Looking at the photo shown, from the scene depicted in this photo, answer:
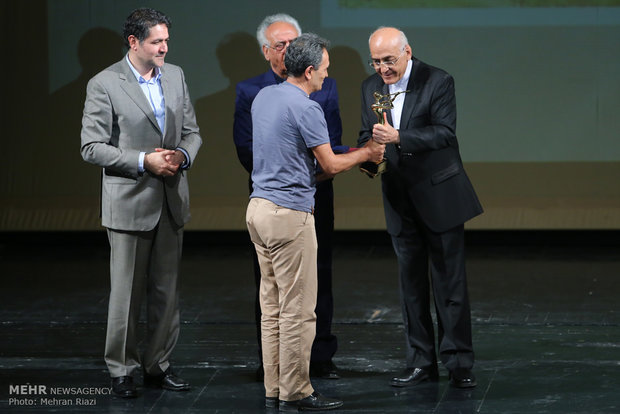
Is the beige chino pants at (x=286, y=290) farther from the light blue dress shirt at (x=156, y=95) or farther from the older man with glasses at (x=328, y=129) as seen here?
the light blue dress shirt at (x=156, y=95)

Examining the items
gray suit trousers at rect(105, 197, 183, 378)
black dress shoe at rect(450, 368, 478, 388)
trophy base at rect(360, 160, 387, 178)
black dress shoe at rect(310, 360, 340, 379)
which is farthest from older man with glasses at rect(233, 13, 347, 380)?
black dress shoe at rect(450, 368, 478, 388)

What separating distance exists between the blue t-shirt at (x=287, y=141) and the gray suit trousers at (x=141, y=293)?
581mm

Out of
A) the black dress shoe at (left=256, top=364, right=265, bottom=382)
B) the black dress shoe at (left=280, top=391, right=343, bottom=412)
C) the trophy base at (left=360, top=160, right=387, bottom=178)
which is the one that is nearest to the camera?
the black dress shoe at (left=280, top=391, right=343, bottom=412)

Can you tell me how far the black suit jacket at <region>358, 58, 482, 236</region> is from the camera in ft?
13.7

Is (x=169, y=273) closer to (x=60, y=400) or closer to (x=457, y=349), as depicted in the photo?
(x=60, y=400)

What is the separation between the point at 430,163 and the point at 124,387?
1551mm

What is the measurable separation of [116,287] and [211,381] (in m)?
0.61

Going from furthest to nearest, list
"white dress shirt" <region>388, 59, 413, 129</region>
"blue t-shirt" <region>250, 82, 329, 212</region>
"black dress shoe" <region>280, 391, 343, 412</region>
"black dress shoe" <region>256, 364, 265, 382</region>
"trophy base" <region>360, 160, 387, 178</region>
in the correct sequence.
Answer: "black dress shoe" <region>256, 364, 265, 382</region>, "white dress shirt" <region>388, 59, 413, 129</region>, "trophy base" <region>360, 160, 387, 178</region>, "black dress shoe" <region>280, 391, 343, 412</region>, "blue t-shirt" <region>250, 82, 329, 212</region>

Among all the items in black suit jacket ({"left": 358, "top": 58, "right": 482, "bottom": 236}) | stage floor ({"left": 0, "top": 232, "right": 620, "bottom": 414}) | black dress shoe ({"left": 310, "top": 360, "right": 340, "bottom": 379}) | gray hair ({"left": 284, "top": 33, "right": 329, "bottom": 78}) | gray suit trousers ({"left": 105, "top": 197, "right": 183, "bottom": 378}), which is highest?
gray hair ({"left": 284, "top": 33, "right": 329, "bottom": 78})

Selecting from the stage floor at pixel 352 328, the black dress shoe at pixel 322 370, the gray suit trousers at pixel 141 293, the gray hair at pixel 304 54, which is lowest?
the stage floor at pixel 352 328

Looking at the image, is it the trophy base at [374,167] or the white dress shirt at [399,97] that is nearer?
the trophy base at [374,167]

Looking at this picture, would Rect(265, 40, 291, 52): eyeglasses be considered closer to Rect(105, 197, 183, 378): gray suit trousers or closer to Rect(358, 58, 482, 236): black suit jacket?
Rect(358, 58, 482, 236): black suit jacket

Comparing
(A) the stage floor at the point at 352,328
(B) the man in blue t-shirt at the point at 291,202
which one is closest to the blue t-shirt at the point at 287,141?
(B) the man in blue t-shirt at the point at 291,202

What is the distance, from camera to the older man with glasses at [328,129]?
4.33 metres
